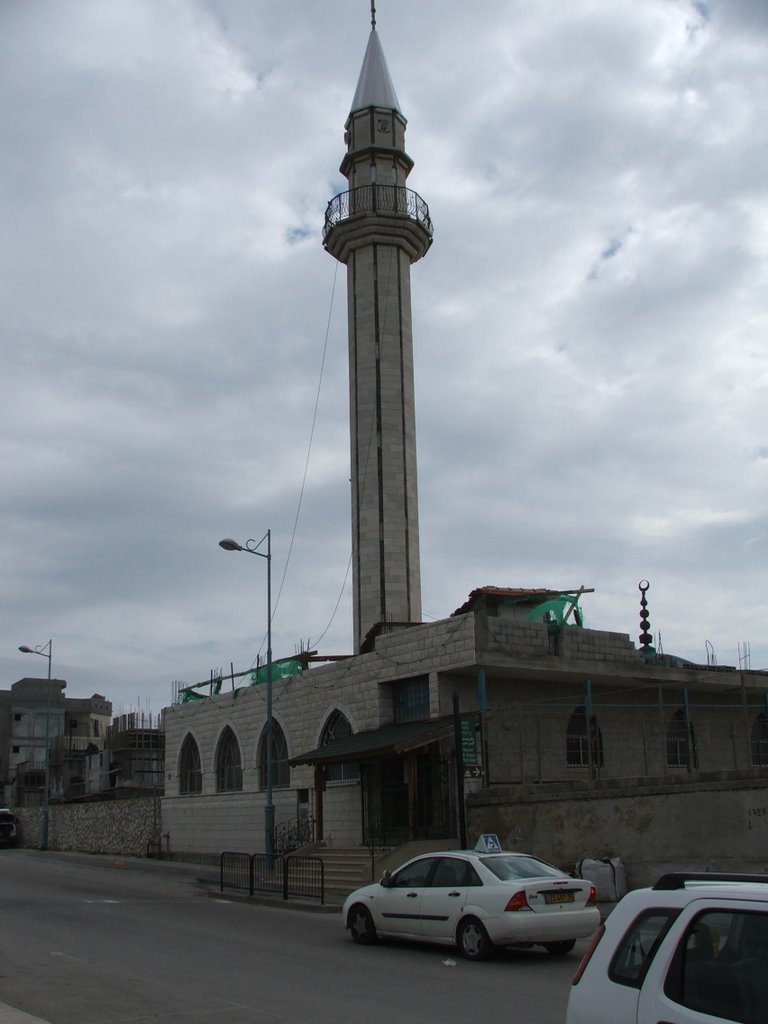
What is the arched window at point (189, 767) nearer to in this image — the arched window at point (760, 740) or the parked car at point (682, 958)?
the arched window at point (760, 740)

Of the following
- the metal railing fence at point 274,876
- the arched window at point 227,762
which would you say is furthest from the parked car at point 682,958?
the arched window at point 227,762

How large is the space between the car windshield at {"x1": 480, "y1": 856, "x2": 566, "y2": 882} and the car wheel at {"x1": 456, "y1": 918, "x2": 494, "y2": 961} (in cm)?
63

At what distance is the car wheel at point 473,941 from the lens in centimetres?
1260

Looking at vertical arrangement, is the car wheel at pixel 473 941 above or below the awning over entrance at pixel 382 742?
below

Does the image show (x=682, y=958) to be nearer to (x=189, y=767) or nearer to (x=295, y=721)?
(x=295, y=721)

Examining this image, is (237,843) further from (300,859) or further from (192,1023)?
(192,1023)

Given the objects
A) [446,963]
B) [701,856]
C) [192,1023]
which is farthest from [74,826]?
[192,1023]

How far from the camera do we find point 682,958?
461 centimetres

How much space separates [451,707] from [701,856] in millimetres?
8584

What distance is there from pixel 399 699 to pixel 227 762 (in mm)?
10887

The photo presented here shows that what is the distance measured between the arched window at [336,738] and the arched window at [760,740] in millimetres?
12029

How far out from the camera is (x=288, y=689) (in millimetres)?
32844

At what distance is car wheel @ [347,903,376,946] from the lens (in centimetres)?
1441

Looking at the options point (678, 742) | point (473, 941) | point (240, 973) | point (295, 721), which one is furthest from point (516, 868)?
point (295, 721)
